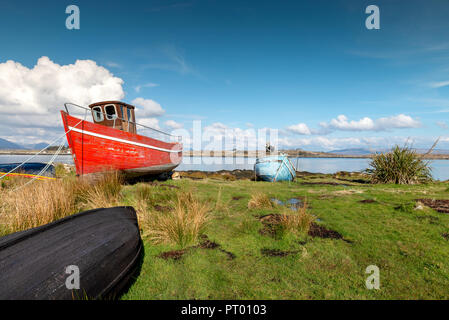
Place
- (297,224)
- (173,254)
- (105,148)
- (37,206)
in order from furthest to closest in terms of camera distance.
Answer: (105,148), (297,224), (37,206), (173,254)

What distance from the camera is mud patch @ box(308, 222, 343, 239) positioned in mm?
4879

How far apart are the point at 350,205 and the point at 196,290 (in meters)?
6.66

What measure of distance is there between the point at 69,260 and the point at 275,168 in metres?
18.4

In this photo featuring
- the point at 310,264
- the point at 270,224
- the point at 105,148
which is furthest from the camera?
the point at 105,148

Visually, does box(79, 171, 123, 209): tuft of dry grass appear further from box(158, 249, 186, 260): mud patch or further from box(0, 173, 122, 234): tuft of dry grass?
box(158, 249, 186, 260): mud patch

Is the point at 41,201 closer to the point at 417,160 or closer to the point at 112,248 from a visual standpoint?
the point at 112,248

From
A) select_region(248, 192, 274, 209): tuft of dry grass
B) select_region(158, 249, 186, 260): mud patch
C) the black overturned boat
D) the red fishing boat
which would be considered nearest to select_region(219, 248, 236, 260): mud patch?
select_region(158, 249, 186, 260): mud patch

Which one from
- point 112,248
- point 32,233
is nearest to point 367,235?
point 112,248

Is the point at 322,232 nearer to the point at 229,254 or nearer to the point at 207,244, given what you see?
the point at 229,254

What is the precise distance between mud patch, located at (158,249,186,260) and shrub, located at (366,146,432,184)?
52.8 ft

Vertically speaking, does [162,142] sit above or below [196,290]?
above

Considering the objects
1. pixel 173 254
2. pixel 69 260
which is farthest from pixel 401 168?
pixel 69 260

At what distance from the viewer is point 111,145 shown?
11680 millimetres
